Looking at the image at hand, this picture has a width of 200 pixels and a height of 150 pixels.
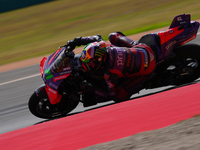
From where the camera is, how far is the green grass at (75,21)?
12125 millimetres

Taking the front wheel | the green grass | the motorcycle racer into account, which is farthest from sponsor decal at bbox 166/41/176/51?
the green grass

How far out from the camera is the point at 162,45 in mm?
4426

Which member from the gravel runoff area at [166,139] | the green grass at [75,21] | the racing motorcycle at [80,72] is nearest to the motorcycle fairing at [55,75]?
the racing motorcycle at [80,72]

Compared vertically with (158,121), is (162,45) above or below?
above

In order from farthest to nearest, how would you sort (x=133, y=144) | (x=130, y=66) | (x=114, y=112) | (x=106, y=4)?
(x=106, y=4)
(x=130, y=66)
(x=114, y=112)
(x=133, y=144)

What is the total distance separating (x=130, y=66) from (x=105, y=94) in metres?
0.62

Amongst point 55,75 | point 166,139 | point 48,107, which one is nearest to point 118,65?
point 55,75

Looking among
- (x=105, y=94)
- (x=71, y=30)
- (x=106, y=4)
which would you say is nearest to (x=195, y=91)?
(x=105, y=94)

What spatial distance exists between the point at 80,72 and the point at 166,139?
2.19 meters

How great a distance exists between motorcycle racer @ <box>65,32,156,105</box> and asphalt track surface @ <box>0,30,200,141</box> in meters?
0.69

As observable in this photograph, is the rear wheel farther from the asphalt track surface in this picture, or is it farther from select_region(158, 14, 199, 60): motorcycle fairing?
the asphalt track surface

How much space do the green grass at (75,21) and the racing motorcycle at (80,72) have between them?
20.8ft

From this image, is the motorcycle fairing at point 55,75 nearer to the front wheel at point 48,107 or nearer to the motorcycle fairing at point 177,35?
the front wheel at point 48,107

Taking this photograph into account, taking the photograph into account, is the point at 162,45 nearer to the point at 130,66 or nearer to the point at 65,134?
the point at 130,66
